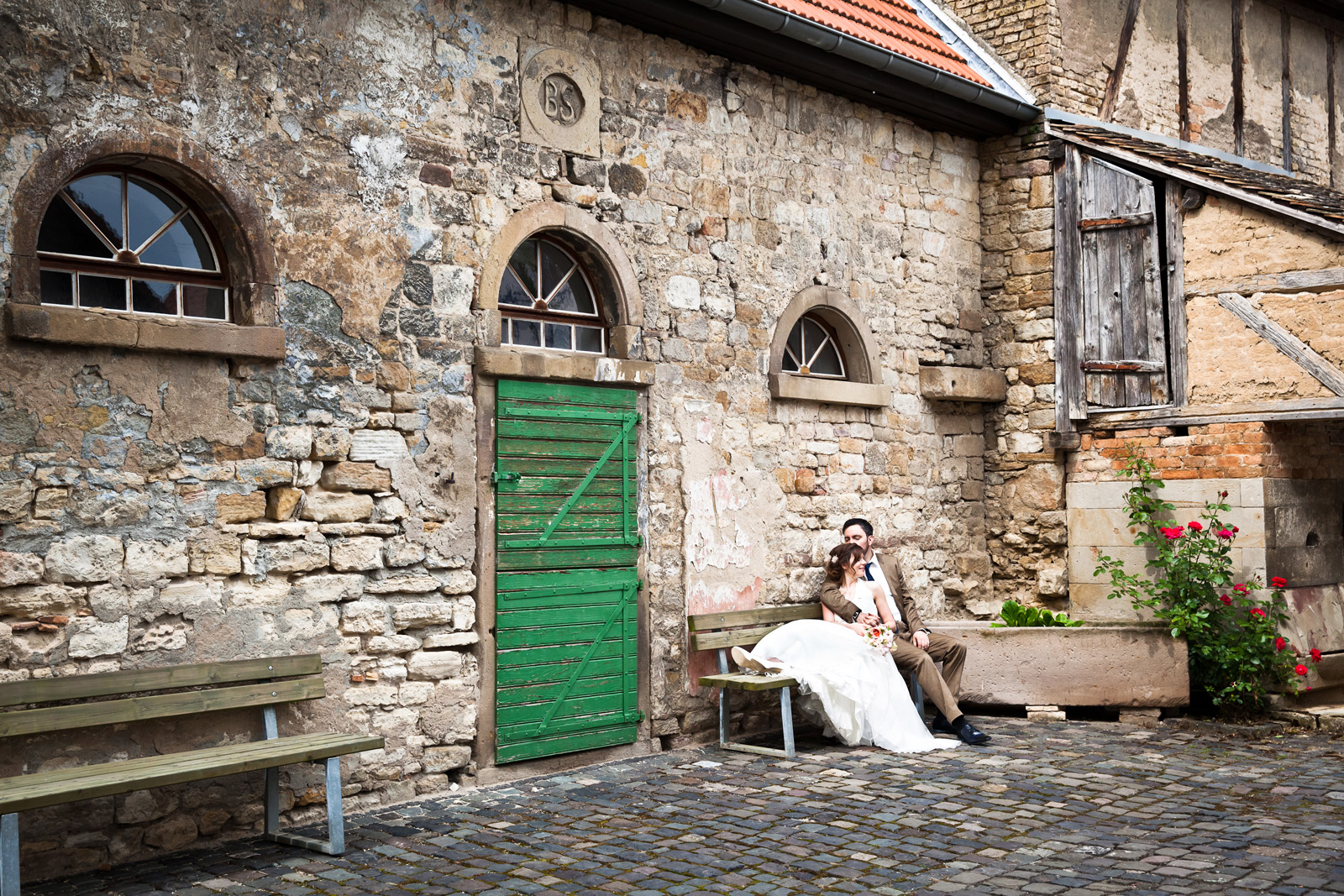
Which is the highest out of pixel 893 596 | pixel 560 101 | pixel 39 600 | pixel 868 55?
pixel 868 55

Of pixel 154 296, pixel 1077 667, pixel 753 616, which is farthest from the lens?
pixel 1077 667

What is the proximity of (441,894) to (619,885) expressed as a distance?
67 cm

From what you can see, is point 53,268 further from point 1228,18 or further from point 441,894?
point 1228,18

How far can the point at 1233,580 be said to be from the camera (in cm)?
850

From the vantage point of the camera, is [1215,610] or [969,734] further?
[1215,610]

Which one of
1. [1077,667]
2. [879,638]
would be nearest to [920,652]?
[879,638]

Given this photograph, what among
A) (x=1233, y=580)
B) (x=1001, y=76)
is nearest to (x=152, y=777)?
(x=1233, y=580)

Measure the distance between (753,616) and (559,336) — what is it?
2173 millimetres

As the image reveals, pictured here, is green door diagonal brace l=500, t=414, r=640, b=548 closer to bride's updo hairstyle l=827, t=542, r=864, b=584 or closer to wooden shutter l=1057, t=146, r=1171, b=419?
bride's updo hairstyle l=827, t=542, r=864, b=584

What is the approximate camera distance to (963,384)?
9375 mm

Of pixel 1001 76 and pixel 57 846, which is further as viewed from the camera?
pixel 1001 76

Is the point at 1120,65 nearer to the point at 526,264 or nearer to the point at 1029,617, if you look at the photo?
the point at 1029,617

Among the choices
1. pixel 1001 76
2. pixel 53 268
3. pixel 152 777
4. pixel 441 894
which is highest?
pixel 1001 76

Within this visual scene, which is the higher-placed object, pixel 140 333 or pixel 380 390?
pixel 140 333
